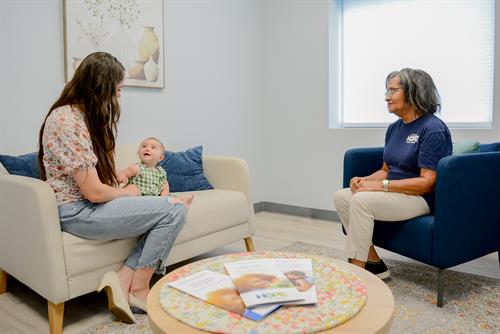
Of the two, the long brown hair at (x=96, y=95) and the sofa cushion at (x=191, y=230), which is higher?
the long brown hair at (x=96, y=95)

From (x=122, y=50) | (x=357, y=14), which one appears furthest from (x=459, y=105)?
(x=122, y=50)

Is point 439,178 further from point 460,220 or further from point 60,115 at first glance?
point 60,115

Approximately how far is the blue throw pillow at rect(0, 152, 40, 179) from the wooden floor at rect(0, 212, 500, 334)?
0.62 meters

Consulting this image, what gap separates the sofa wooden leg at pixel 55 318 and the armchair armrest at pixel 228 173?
129 centimetres

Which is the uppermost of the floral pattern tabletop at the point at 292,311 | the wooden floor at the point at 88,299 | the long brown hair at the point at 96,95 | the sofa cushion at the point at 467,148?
the long brown hair at the point at 96,95

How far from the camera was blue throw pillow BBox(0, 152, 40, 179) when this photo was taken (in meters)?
2.09

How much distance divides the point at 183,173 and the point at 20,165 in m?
0.98

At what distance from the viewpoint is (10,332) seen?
1.82 metres

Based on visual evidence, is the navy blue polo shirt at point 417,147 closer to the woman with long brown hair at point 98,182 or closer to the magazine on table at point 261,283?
the magazine on table at point 261,283

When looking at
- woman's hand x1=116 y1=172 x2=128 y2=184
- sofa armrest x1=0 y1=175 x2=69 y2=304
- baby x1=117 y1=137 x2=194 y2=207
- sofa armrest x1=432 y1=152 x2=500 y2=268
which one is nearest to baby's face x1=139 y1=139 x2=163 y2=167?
baby x1=117 y1=137 x2=194 y2=207

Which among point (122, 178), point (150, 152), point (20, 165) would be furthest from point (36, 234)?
point (150, 152)

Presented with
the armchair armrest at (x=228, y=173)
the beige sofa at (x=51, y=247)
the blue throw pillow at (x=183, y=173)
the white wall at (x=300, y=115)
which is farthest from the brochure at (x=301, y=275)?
the white wall at (x=300, y=115)

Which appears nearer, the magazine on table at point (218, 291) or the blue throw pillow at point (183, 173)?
the magazine on table at point (218, 291)

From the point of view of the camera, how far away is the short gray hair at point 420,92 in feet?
7.35
